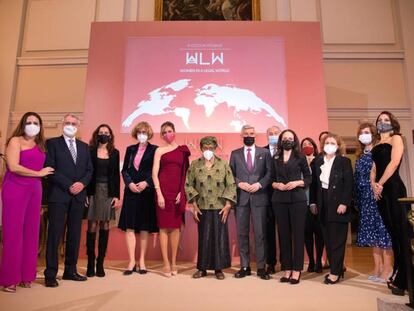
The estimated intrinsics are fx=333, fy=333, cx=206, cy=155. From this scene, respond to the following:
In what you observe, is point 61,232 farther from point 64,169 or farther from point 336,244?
point 336,244

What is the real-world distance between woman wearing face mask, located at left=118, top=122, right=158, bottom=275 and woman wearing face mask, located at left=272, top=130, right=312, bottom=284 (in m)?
1.24

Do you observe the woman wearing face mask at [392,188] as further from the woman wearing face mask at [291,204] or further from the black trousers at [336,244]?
the woman wearing face mask at [291,204]

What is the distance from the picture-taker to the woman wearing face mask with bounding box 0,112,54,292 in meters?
2.63

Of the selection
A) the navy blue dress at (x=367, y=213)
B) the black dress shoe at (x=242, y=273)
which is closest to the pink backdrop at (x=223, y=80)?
the navy blue dress at (x=367, y=213)

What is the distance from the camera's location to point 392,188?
263 cm

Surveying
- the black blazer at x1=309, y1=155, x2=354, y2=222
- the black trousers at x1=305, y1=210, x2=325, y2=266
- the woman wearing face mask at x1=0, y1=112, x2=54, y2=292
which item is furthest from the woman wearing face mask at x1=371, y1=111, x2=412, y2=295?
the woman wearing face mask at x1=0, y1=112, x2=54, y2=292

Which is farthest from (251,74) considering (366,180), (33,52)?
(33,52)

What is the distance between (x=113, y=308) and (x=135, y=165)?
61.0 inches

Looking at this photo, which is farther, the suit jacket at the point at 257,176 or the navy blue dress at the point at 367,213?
the suit jacket at the point at 257,176

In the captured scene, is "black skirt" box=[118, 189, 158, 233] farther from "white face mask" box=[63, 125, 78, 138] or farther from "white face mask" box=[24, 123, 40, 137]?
"white face mask" box=[24, 123, 40, 137]

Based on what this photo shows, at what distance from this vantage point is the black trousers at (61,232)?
2832 mm

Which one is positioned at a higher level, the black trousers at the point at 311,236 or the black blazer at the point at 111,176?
the black blazer at the point at 111,176

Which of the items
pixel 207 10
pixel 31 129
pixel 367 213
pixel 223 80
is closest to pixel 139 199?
pixel 31 129

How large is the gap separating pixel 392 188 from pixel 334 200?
49 centimetres
